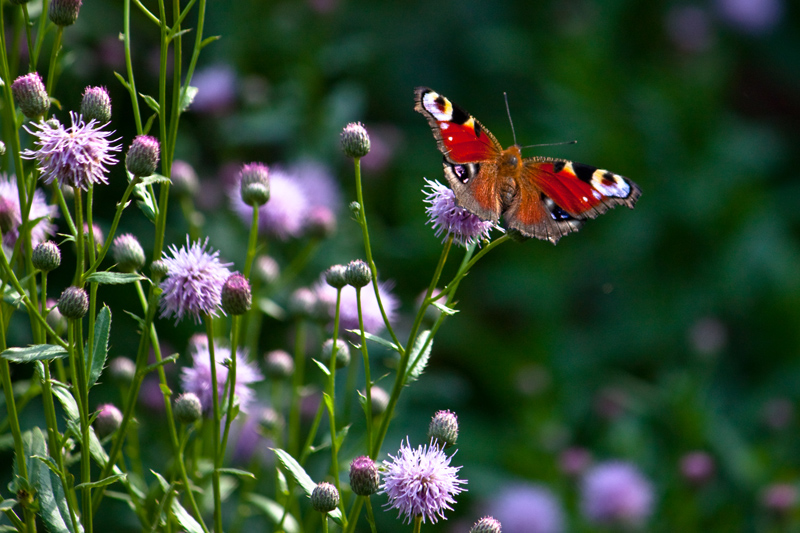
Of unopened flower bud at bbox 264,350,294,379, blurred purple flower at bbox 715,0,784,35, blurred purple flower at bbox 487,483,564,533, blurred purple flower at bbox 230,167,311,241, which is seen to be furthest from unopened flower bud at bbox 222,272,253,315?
blurred purple flower at bbox 715,0,784,35

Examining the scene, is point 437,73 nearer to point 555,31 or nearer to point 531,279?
point 555,31

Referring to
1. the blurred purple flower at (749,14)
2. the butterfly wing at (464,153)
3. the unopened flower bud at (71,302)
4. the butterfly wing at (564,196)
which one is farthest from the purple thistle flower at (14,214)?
the blurred purple flower at (749,14)

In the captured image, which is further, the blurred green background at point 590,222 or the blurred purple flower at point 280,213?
the blurred green background at point 590,222

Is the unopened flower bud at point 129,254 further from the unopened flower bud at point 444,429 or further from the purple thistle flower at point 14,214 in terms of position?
the unopened flower bud at point 444,429

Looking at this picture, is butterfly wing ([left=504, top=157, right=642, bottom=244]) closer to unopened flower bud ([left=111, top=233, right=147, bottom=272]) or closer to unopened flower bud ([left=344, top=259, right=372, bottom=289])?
unopened flower bud ([left=344, top=259, right=372, bottom=289])

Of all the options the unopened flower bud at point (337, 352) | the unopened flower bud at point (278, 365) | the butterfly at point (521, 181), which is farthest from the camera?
the unopened flower bud at point (278, 365)

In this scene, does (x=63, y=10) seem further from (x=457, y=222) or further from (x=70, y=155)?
(x=457, y=222)
